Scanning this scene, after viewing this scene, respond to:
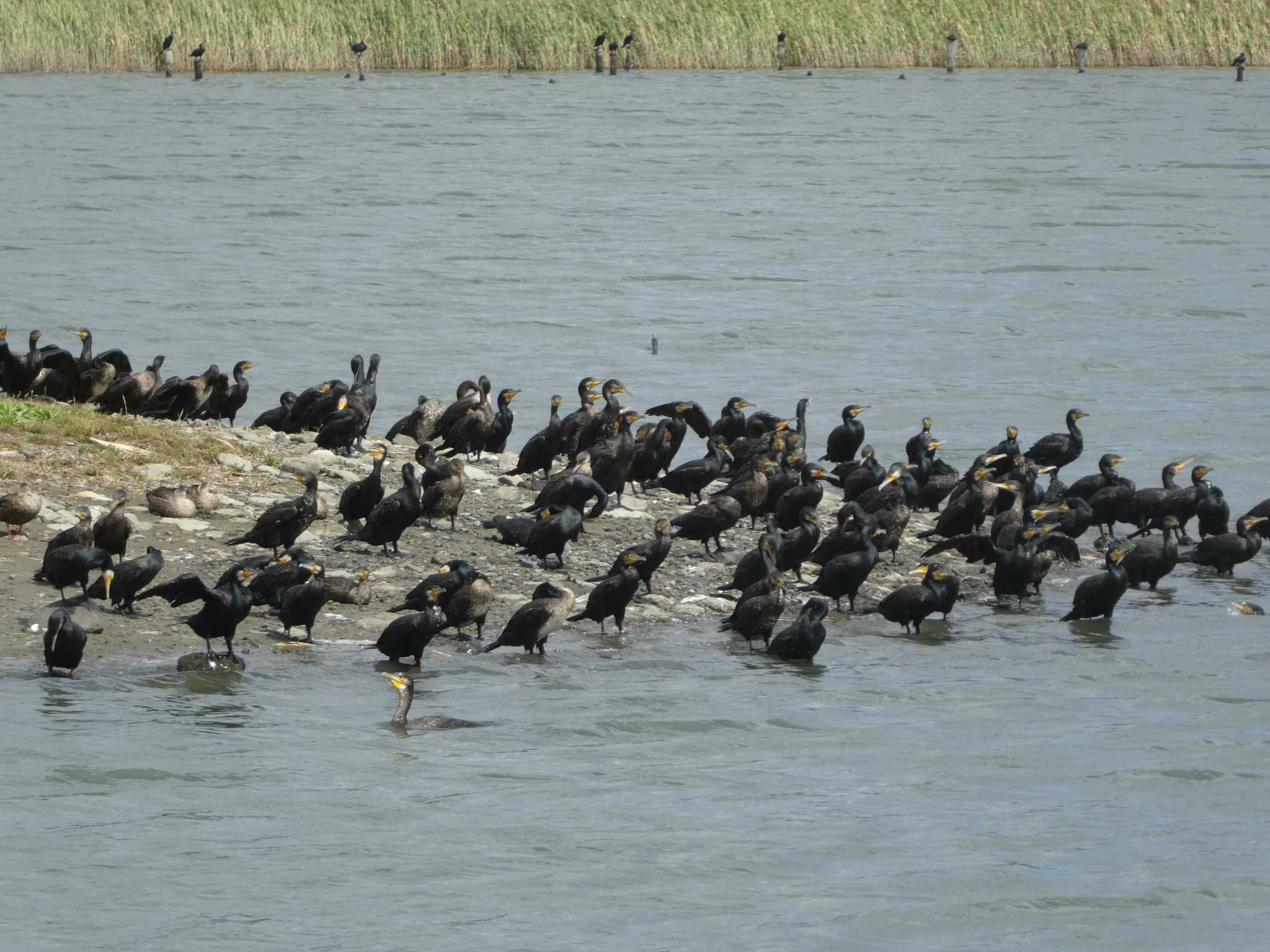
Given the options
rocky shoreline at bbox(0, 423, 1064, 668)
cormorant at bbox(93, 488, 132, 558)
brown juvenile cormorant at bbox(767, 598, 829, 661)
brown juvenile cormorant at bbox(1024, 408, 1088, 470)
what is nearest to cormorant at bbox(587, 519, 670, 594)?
rocky shoreline at bbox(0, 423, 1064, 668)

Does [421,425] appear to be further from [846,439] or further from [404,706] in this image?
[404,706]

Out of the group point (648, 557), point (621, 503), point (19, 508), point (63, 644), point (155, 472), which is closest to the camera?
point (63, 644)

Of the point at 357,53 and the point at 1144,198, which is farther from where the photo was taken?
the point at 357,53

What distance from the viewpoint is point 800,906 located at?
29.2ft

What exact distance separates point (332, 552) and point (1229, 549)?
290 inches

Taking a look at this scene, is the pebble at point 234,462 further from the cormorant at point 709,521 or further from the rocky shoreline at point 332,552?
the cormorant at point 709,521

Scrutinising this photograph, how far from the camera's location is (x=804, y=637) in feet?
41.3

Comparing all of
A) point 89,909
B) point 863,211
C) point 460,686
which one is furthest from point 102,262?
point 89,909

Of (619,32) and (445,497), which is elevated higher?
(619,32)

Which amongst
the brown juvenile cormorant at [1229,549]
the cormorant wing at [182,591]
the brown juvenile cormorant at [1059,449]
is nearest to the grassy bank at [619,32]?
the brown juvenile cormorant at [1059,449]

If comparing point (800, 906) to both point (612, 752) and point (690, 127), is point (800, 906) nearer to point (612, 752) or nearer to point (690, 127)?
point (612, 752)

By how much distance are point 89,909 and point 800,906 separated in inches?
129

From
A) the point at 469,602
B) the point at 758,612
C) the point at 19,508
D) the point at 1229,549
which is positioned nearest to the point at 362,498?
the point at 469,602

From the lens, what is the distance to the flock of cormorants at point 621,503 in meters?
12.4
